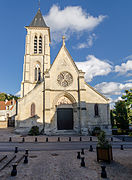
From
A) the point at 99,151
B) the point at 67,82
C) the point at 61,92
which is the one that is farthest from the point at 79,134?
the point at 99,151

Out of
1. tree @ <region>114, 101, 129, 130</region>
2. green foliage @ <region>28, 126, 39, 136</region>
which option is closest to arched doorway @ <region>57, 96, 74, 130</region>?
green foliage @ <region>28, 126, 39, 136</region>

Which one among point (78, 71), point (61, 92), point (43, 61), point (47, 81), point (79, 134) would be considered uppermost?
point (43, 61)

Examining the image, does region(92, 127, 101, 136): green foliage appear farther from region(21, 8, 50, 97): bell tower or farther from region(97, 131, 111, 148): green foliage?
region(21, 8, 50, 97): bell tower

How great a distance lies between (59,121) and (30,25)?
2734 cm

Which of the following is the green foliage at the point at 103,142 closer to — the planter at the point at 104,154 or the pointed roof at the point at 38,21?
the planter at the point at 104,154

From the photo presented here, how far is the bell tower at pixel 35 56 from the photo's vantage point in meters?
30.4

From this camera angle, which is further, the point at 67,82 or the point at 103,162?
the point at 67,82

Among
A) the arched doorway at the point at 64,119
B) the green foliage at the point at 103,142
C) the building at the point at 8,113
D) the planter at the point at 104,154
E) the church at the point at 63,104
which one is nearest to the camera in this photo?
the planter at the point at 104,154

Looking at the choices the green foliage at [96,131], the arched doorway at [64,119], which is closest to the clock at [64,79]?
the arched doorway at [64,119]

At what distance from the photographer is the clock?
76.2 ft

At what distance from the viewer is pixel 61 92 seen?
2261 centimetres

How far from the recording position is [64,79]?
76.7 feet

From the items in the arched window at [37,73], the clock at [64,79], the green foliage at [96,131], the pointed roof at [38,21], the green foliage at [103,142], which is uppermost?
the pointed roof at [38,21]

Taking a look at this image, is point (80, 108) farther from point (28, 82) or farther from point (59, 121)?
point (28, 82)
